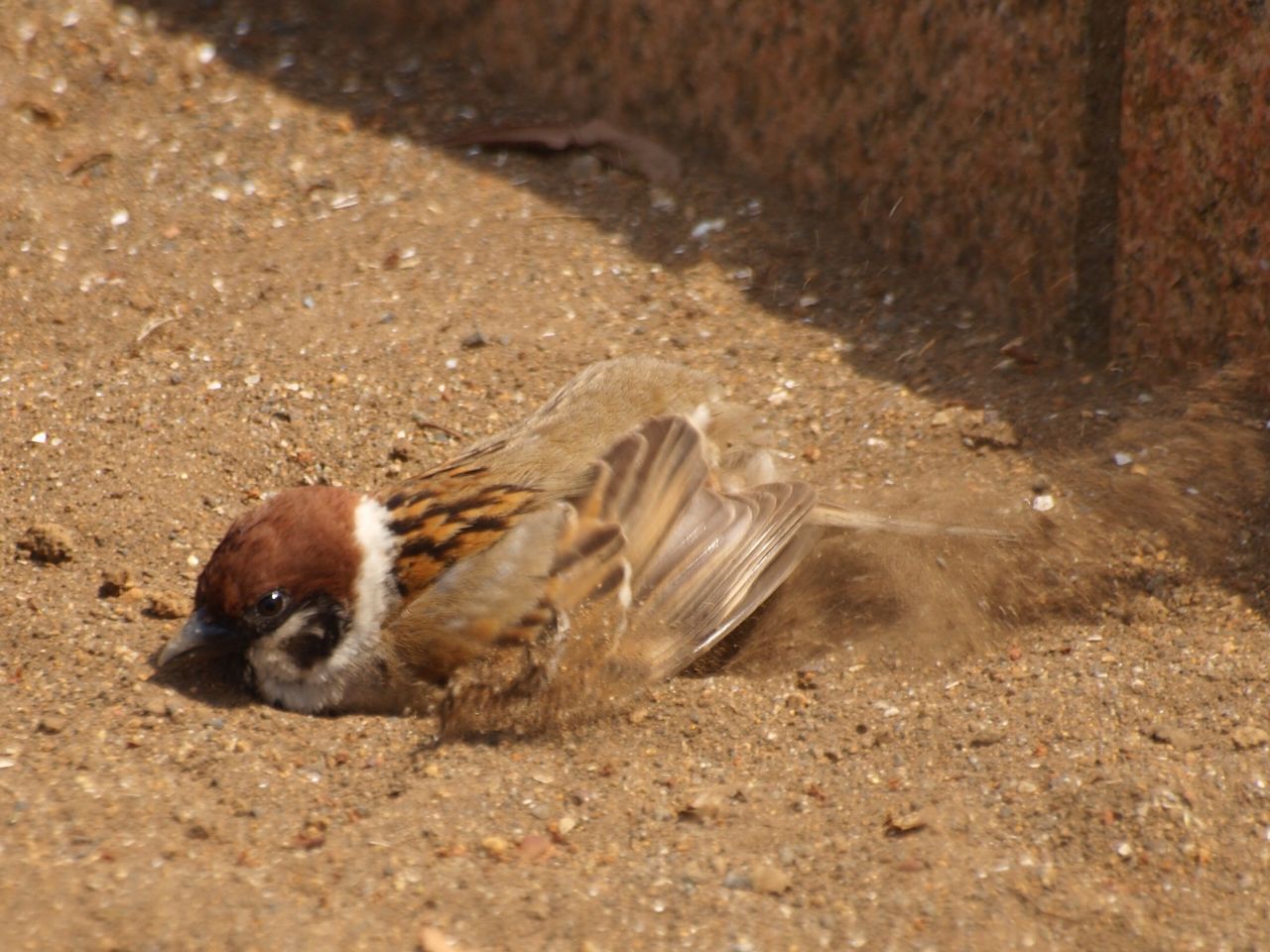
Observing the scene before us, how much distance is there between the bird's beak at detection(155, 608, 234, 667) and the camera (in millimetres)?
3596

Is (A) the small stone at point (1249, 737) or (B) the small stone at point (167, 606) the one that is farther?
(B) the small stone at point (167, 606)

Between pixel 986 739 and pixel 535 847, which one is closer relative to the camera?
pixel 535 847

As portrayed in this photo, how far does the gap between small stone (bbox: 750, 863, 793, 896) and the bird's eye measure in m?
1.32

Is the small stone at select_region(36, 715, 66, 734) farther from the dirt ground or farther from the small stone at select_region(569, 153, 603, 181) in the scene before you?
the small stone at select_region(569, 153, 603, 181)

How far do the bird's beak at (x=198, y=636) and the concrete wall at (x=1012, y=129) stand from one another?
262cm

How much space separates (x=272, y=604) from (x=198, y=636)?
7.1 inches

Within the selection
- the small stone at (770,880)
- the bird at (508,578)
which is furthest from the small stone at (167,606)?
the small stone at (770,880)

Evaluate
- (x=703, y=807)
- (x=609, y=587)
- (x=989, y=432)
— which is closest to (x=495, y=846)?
(x=703, y=807)

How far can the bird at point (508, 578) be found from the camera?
3.65 metres

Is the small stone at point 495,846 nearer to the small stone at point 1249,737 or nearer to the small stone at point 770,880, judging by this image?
the small stone at point 770,880

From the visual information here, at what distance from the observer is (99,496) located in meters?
4.31

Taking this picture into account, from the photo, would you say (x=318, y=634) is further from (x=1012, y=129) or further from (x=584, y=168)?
(x=584, y=168)

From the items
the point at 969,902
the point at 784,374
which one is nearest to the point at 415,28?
the point at 784,374

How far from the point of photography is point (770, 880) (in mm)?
3020
